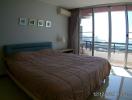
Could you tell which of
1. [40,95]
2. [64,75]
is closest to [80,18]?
[64,75]

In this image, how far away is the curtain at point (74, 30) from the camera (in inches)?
245

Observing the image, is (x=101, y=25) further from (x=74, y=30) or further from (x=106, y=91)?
(x=106, y=91)

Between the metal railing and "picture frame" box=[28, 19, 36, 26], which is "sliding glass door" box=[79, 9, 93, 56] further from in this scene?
"picture frame" box=[28, 19, 36, 26]

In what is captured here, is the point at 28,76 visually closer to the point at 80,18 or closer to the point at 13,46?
the point at 13,46

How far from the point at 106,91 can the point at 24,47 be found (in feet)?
9.10

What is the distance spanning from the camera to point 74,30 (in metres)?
6.29

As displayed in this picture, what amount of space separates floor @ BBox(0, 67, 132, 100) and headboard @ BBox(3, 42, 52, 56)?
2.73 feet

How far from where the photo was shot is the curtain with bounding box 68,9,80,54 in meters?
6.22

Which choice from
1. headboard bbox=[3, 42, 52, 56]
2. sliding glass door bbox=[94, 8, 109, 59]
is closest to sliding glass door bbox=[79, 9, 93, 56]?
sliding glass door bbox=[94, 8, 109, 59]

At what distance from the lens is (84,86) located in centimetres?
230

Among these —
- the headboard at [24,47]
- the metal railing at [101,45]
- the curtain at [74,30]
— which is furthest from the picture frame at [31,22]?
the metal railing at [101,45]

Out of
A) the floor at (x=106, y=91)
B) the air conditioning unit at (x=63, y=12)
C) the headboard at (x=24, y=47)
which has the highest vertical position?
the air conditioning unit at (x=63, y=12)

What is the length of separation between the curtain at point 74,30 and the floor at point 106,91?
9.21 ft

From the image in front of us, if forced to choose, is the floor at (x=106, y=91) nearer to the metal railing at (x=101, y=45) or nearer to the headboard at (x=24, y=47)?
the headboard at (x=24, y=47)
